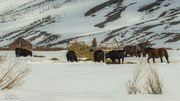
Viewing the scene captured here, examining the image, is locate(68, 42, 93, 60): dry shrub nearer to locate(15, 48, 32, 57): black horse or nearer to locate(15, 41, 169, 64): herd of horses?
locate(15, 41, 169, 64): herd of horses

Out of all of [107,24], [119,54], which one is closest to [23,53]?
[119,54]

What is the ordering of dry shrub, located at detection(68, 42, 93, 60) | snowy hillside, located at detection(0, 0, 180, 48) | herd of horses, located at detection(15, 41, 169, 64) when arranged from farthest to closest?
snowy hillside, located at detection(0, 0, 180, 48) → dry shrub, located at detection(68, 42, 93, 60) → herd of horses, located at detection(15, 41, 169, 64)

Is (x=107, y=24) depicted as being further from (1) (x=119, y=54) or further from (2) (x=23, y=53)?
(1) (x=119, y=54)

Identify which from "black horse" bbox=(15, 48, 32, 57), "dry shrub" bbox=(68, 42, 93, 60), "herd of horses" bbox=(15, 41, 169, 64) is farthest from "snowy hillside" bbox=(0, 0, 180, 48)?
"herd of horses" bbox=(15, 41, 169, 64)

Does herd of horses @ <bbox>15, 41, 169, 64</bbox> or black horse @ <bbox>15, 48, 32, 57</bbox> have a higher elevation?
black horse @ <bbox>15, 48, 32, 57</bbox>

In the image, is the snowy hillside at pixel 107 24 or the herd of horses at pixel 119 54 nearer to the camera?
the herd of horses at pixel 119 54

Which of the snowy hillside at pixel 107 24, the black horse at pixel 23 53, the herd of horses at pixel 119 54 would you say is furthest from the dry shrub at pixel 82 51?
the snowy hillside at pixel 107 24

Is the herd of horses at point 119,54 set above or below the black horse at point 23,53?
below

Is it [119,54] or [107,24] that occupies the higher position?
[107,24]

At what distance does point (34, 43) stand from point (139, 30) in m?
47.8

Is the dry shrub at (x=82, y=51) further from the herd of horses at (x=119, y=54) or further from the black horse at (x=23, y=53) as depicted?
the black horse at (x=23, y=53)

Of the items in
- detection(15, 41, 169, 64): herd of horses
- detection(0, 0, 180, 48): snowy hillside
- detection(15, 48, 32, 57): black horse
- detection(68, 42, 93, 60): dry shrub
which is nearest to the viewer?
Result: detection(15, 41, 169, 64): herd of horses

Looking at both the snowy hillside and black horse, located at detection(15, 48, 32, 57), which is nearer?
black horse, located at detection(15, 48, 32, 57)

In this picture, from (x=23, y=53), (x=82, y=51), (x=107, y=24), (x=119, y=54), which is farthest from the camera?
(x=107, y=24)
